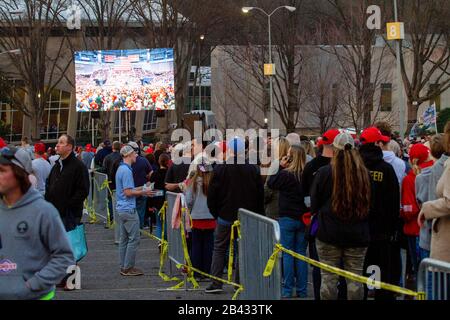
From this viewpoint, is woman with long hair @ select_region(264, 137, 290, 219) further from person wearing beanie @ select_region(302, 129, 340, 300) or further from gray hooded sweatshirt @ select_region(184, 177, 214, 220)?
person wearing beanie @ select_region(302, 129, 340, 300)

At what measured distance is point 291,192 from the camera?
1090 centimetres

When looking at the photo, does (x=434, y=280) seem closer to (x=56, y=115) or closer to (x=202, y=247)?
(x=202, y=247)

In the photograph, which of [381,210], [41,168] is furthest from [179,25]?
[381,210]

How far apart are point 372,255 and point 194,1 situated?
34959mm

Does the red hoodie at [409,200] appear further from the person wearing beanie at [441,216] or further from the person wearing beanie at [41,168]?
the person wearing beanie at [41,168]

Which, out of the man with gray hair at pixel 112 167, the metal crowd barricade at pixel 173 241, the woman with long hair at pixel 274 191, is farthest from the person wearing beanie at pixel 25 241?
the man with gray hair at pixel 112 167

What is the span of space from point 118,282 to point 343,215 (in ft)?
18.0

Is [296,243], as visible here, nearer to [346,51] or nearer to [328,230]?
[328,230]

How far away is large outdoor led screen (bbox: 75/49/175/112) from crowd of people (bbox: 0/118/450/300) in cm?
2425

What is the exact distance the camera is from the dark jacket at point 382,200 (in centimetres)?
923

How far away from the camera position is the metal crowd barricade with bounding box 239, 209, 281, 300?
770 centimetres

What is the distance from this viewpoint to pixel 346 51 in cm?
3734

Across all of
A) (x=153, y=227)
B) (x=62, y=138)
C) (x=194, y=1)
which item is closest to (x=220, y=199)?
(x=62, y=138)

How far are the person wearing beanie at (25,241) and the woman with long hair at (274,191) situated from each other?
5.63 m
